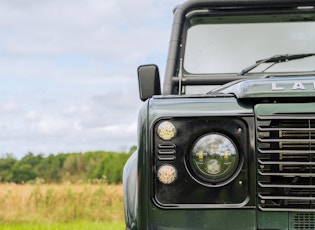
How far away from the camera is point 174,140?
308 cm

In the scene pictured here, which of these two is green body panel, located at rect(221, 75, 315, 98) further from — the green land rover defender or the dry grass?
the dry grass

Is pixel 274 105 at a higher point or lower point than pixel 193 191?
higher

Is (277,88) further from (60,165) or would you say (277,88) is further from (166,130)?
(60,165)

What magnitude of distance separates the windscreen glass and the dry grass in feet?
44.0

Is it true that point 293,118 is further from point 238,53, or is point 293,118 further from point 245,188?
point 238,53

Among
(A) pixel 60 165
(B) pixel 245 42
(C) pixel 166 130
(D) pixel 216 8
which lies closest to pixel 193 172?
(C) pixel 166 130

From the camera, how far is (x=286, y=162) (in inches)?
118

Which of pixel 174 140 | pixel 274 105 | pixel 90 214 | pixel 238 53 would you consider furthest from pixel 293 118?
pixel 90 214

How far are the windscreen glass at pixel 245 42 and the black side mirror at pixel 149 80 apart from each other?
15.6 inches

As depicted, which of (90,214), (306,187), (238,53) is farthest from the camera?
(90,214)

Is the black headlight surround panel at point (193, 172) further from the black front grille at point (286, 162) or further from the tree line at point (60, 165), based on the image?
the tree line at point (60, 165)

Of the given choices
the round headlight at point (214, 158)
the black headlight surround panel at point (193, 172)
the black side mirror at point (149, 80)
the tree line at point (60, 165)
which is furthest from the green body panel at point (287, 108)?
the tree line at point (60, 165)

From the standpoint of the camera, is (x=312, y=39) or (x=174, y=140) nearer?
(x=174, y=140)

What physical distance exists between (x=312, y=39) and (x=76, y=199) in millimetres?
14632
